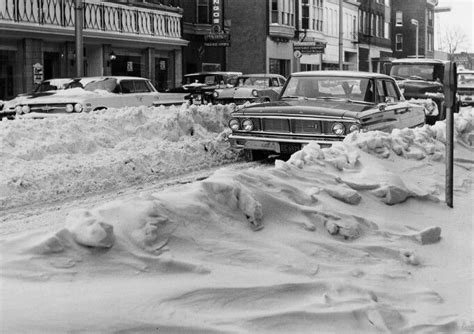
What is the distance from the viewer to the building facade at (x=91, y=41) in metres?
31.9

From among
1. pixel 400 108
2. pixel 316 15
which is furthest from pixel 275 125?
pixel 316 15

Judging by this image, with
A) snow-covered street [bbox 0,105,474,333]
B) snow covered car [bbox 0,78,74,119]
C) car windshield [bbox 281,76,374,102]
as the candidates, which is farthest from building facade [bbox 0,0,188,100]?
snow-covered street [bbox 0,105,474,333]

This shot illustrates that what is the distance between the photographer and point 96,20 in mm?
35938

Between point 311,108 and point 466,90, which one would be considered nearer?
point 311,108

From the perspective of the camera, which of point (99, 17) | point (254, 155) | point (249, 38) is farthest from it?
point (249, 38)

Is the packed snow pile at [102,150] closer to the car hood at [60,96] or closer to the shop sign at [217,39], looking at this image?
the car hood at [60,96]

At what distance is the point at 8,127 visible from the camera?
13.3 m

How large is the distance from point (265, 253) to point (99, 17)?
105 feet

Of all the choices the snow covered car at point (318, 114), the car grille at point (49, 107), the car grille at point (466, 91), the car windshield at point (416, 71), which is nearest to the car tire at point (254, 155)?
the snow covered car at point (318, 114)

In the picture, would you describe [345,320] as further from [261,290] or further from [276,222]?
[276,222]

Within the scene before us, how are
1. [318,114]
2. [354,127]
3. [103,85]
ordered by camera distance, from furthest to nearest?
[103,85], [318,114], [354,127]

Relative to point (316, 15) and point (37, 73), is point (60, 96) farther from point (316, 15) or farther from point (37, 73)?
point (316, 15)

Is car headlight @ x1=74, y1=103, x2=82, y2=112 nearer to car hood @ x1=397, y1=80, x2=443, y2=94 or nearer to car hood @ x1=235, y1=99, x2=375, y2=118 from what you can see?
car hood @ x1=235, y1=99, x2=375, y2=118

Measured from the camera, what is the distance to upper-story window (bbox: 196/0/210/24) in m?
49.6
